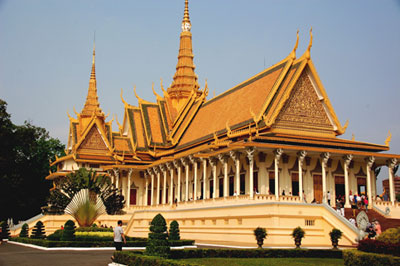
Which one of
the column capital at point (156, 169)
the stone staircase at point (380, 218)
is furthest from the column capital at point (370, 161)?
the column capital at point (156, 169)

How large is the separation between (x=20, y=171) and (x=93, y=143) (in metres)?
8.25

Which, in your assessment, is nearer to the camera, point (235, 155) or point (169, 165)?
point (235, 155)

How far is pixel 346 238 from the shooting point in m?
21.6

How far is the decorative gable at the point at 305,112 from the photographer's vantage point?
29.7 metres

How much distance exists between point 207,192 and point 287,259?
17.4 meters

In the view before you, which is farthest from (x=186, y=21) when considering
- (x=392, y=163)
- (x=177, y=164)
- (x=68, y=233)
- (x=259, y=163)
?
(x=68, y=233)

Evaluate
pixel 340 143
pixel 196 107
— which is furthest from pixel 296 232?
pixel 196 107

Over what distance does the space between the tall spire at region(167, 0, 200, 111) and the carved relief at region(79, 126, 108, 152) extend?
10.3 meters

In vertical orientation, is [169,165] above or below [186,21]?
below

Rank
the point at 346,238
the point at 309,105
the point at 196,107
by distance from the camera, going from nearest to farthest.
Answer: the point at 346,238 < the point at 309,105 < the point at 196,107

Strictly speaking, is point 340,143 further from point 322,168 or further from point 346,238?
point 346,238

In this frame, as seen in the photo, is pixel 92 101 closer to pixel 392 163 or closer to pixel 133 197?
pixel 133 197

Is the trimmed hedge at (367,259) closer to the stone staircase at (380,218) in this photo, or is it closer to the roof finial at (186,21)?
the stone staircase at (380,218)

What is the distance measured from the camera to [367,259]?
10.6 m
